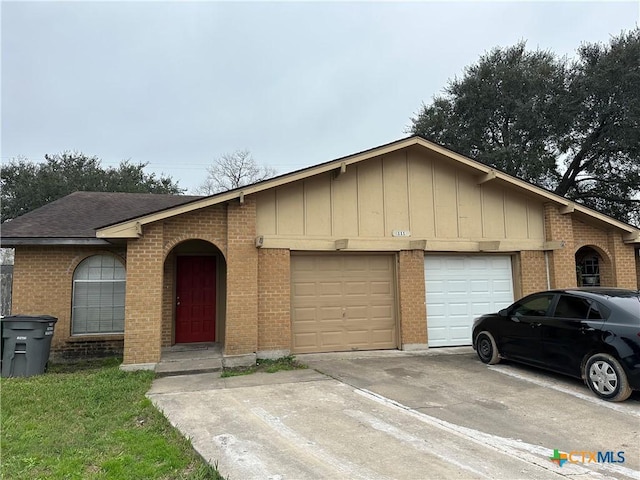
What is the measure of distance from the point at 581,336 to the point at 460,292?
3.95 m

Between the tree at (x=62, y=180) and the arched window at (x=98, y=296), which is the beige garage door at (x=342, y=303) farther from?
the tree at (x=62, y=180)

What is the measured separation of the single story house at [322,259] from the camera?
8305mm

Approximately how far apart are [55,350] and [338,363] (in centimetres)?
665

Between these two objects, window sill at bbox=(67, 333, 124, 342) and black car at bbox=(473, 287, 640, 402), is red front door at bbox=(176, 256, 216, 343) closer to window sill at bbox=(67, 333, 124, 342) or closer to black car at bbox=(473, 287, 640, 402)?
window sill at bbox=(67, 333, 124, 342)

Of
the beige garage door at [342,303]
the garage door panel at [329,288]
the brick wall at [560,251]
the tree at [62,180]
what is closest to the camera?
the beige garage door at [342,303]

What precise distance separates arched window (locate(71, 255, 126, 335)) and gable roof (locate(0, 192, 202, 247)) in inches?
37.7

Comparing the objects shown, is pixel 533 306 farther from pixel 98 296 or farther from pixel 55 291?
pixel 55 291

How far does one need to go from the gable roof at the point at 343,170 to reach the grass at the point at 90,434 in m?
2.74

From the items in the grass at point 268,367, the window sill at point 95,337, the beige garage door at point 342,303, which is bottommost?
the grass at point 268,367

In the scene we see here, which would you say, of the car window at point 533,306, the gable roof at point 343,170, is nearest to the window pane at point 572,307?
the car window at point 533,306

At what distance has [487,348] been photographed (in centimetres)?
809

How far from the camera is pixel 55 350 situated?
374 inches

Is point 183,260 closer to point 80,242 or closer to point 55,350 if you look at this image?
point 80,242

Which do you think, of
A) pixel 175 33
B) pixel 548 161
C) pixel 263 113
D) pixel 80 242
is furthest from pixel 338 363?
pixel 263 113
